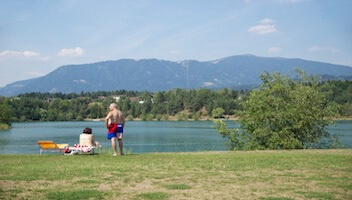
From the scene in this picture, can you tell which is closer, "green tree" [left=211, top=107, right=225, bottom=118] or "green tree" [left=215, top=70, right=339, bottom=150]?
"green tree" [left=215, top=70, right=339, bottom=150]

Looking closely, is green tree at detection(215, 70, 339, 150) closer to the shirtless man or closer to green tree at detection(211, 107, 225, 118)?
the shirtless man

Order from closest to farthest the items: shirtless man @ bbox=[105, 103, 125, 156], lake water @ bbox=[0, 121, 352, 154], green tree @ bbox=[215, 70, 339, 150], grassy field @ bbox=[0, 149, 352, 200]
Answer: grassy field @ bbox=[0, 149, 352, 200] → shirtless man @ bbox=[105, 103, 125, 156] → green tree @ bbox=[215, 70, 339, 150] → lake water @ bbox=[0, 121, 352, 154]

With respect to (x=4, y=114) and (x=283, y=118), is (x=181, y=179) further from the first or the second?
(x=4, y=114)

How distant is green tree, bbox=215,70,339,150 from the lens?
31109mm

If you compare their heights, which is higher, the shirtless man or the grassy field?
the shirtless man

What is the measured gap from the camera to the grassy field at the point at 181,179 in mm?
9148

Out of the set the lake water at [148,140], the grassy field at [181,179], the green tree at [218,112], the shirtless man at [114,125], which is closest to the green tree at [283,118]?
the lake water at [148,140]

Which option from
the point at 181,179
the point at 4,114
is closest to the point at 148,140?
the point at 181,179

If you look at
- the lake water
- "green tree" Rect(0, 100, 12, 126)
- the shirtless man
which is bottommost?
the lake water

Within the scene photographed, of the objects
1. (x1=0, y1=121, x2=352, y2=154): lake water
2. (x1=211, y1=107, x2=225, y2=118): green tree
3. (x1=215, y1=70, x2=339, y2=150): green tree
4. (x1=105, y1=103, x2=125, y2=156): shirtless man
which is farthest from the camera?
(x1=211, y1=107, x2=225, y2=118): green tree

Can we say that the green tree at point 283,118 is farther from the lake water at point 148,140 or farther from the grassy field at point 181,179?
the grassy field at point 181,179

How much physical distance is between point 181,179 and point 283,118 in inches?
865

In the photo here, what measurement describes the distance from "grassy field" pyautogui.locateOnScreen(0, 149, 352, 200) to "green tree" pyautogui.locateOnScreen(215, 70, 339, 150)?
53.0 feet

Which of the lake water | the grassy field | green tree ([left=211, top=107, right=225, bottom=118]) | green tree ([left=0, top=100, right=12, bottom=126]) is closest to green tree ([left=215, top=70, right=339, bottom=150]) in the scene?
the lake water
